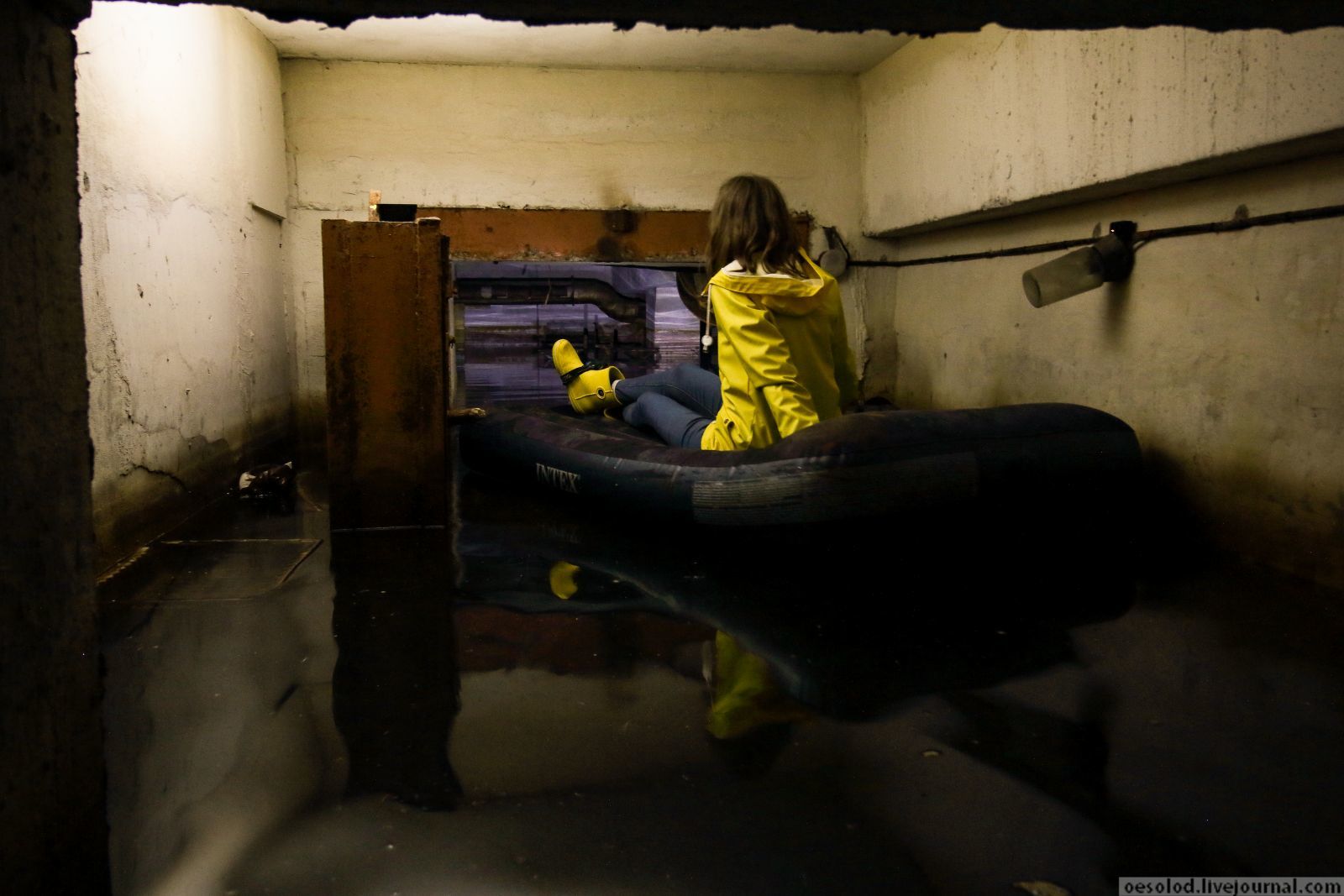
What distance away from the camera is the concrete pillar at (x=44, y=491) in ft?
3.59

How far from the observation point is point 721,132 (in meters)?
6.13

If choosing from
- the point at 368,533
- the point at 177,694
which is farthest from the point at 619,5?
the point at 368,533

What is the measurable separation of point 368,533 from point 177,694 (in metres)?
1.60

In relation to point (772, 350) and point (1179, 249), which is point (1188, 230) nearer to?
point (1179, 249)

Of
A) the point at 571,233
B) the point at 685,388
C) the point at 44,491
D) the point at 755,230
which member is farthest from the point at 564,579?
the point at 571,233

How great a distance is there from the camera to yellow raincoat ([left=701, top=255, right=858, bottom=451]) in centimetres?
322

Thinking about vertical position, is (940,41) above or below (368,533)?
above

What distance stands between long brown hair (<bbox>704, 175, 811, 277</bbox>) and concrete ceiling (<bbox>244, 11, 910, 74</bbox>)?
86.0 inches

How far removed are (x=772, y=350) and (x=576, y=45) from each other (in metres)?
3.19

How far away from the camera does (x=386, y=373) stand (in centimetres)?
364

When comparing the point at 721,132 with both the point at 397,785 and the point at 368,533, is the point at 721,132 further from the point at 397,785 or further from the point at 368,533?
the point at 397,785

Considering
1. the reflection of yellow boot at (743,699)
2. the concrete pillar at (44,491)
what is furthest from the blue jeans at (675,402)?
the concrete pillar at (44,491)

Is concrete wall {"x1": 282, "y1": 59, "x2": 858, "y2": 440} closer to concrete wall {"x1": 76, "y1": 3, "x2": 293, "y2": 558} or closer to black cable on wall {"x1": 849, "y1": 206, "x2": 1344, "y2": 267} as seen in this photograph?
concrete wall {"x1": 76, "y1": 3, "x2": 293, "y2": 558}

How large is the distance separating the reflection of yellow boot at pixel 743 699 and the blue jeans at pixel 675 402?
160 cm
